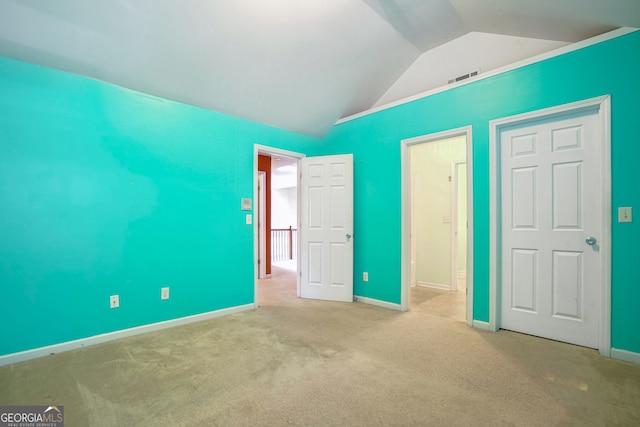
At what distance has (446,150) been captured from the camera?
4758mm

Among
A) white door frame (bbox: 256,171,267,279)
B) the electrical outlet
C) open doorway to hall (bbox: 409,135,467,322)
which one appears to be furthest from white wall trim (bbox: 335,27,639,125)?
the electrical outlet

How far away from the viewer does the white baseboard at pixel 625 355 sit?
2.15m

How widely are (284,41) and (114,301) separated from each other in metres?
2.96

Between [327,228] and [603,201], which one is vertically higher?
[603,201]

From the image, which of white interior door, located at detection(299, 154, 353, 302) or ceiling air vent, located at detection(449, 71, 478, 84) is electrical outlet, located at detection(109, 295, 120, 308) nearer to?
white interior door, located at detection(299, 154, 353, 302)

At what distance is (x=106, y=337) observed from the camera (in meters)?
2.61

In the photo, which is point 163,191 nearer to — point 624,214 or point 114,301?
point 114,301

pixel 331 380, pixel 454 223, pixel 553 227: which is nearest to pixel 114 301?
pixel 331 380

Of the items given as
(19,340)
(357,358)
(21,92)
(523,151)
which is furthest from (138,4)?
(523,151)

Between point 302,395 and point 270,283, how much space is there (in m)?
3.46

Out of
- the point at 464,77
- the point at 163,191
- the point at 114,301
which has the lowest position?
the point at 114,301

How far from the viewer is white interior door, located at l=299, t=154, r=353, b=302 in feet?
13.1

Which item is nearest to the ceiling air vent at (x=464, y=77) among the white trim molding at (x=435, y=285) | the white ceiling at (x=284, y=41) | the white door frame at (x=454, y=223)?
the white ceiling at (x=284, y=41)

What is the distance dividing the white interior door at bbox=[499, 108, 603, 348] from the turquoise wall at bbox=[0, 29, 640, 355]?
0.17 meters
